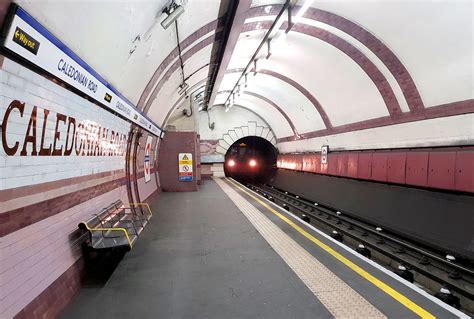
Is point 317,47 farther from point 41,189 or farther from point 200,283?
point 41,189

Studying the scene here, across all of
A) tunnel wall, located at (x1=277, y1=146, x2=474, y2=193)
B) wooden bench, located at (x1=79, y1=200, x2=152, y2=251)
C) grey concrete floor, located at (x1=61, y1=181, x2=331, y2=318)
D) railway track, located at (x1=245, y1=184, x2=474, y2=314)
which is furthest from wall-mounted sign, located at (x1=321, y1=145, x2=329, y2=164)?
wooden bench, located at (x1=79, y1=200, x2=152, y2=251)

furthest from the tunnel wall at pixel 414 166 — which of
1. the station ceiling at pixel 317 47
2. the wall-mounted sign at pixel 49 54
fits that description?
the wall-mounted sign at pixel 49 54

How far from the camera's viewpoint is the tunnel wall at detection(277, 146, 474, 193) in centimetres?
578

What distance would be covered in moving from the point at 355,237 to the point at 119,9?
712 cm

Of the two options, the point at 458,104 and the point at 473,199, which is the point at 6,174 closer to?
the point at 473,199

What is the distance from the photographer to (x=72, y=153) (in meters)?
3.35

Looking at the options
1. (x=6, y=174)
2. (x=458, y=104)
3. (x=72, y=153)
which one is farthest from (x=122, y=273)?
(x=458, y=104)

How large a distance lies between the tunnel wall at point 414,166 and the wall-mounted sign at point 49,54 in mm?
6728

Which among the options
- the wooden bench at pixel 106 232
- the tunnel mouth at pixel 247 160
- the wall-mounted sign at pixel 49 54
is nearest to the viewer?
the wall-mounted sign at pixel 49 54

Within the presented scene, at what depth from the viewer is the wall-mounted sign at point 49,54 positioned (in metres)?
2.04

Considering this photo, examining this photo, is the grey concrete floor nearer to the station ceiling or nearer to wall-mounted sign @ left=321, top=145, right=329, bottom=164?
the station ceiling

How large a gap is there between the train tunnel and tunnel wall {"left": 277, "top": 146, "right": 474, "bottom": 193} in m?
0.04

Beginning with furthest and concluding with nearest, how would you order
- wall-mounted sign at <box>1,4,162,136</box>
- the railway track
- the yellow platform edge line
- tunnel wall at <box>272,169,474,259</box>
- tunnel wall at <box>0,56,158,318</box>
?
tunnel wall at <box>272,169,474,259</box>
the railway track
the yellow platform edge line
tunnel wall at <box>0,56,158,318</box>
wall-mounted sign at <box>1,4,162,136</box>

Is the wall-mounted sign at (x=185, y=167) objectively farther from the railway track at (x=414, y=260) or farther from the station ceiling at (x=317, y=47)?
the railway track at (x=414, y=260)
